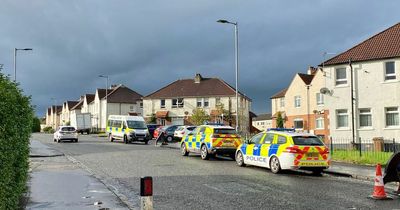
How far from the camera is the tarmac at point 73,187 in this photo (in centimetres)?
975

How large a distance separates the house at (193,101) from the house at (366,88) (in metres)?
38.7

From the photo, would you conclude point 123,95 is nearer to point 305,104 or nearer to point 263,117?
point 305,104

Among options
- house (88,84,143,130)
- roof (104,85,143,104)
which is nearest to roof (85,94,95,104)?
house (88,84,143,130)

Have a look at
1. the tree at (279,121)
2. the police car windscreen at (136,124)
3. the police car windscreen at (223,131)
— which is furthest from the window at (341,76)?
the tree at (279,121)

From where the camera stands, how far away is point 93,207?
9.43m

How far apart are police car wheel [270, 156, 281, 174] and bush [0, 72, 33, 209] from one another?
985 cm

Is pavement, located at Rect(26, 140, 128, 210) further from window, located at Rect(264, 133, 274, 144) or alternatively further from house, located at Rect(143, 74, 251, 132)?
house, located at Rect(143, 74, 251, 132)

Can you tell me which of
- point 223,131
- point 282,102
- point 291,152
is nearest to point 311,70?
point 282,102

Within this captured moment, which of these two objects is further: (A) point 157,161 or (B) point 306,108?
(B) point 306,108

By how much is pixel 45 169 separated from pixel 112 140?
26.3m

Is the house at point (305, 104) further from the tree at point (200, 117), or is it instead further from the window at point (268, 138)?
the window at point (268, 138)

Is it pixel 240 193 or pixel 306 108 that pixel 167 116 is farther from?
pixel 240 193

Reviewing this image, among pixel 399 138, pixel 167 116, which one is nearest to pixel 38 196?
pixel 399 138

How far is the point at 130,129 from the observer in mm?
38844
